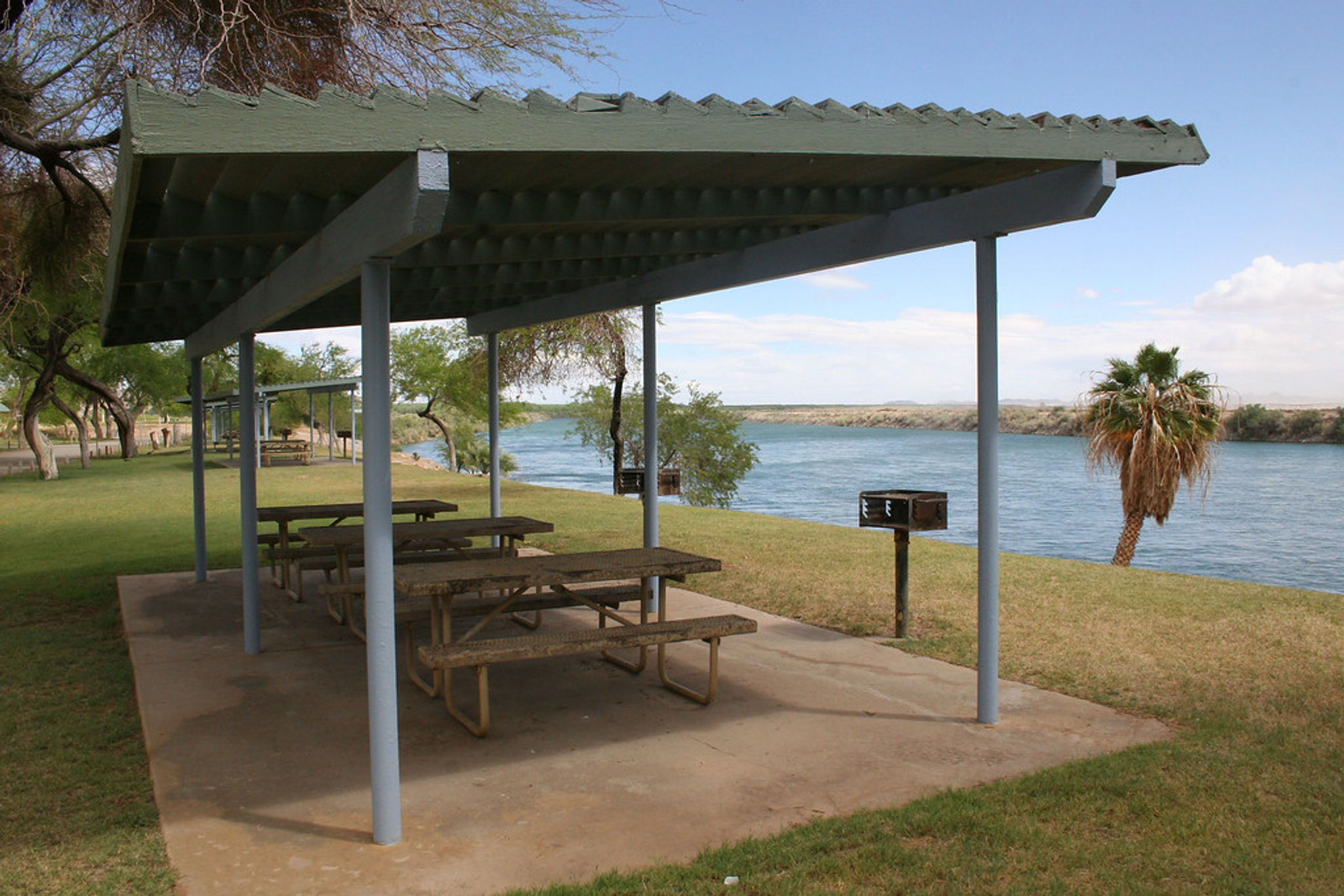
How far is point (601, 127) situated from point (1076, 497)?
2206 inches

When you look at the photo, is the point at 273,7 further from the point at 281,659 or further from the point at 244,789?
the point at 244,789

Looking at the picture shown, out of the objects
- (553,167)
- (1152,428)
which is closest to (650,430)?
(553,167)

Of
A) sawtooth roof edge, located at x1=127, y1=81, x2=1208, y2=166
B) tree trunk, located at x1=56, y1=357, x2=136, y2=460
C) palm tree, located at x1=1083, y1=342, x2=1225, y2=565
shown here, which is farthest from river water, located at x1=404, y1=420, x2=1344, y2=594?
tree trunk, located at x1=56, y1=357, x2=136, y2=460

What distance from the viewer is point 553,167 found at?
11.8 ft

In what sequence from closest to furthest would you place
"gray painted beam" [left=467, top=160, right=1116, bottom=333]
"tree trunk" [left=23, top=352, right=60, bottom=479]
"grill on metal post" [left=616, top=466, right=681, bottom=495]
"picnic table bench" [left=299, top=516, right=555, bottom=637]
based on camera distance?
"gray painted beam" [left=467, top=160, right=1116, bottom=333]
"picnic table bench" [left=299, top=516, right=555, bottom=637]
"grill on metal post" [left=616, top=466, right=681, bottom=495]
"tree trunk" [left=23, top=352, right=60, bottom=479]

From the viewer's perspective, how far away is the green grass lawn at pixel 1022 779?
10.8 feet

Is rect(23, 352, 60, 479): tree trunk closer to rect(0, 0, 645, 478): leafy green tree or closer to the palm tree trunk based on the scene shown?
rect(0, 0, 645, 478): leafy green tree

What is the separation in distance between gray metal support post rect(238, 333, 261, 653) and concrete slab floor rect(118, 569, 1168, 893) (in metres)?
0.22

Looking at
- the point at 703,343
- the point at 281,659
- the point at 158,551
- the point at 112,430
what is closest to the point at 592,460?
the point at 703,343

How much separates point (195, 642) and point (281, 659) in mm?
935

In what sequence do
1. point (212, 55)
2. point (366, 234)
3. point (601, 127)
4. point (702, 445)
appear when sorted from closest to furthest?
point (601, 127) < point (366, 234) < point (212, 55) < point (702, 445)

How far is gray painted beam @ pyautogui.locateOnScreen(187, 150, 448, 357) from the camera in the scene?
3.06 metres

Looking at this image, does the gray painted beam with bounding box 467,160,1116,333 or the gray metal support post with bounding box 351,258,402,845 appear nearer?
Answer: the gray metal support post with bounding box 351,258,402,845

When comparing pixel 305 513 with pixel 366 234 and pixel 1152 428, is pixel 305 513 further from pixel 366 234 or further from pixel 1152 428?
pixel 1152 428
